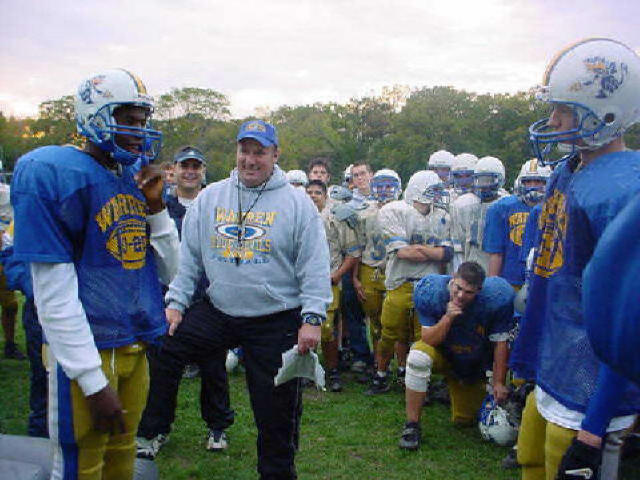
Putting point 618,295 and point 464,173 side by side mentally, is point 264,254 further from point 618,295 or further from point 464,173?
point 464,173

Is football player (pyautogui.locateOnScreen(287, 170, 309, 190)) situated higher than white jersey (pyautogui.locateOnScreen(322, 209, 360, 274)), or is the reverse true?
football player (pyautogui.locateOnScreen(287, 170, 309, 190))

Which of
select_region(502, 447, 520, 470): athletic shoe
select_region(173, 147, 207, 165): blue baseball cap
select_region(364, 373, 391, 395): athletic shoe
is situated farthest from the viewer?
select_region(364, 373, 391, 395): athletic shoe

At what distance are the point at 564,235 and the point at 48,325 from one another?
6.77 ft

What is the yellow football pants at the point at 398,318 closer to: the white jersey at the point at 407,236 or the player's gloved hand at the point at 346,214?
the white jersey at the point at 407,236

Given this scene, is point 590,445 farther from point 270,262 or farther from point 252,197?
point 252,197

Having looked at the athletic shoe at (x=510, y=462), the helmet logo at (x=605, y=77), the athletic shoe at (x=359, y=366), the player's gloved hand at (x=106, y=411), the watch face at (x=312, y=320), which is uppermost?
the helmet logo at (x=605, y=77)

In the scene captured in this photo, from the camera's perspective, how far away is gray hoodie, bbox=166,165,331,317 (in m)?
3.39

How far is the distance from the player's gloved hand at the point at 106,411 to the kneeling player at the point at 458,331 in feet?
9.44

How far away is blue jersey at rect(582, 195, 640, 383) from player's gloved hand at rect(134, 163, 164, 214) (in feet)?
6.88

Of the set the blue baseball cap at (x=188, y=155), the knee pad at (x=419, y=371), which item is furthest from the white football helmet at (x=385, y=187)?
the knee pad at (x=419, y=371)

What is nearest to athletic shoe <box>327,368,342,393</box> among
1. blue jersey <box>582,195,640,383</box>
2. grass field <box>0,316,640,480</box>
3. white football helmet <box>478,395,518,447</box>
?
grass field <box>0,316,640,480</box>

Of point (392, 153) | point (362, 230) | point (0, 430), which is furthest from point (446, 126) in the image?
point (0, 430)

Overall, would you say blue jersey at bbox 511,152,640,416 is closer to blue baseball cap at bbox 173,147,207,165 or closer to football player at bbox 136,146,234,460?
football player at bbox 136,146,234,460

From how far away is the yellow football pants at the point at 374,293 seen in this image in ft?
22.2
